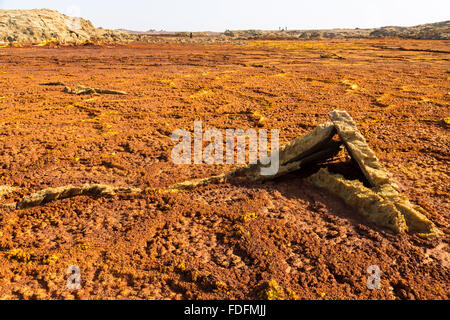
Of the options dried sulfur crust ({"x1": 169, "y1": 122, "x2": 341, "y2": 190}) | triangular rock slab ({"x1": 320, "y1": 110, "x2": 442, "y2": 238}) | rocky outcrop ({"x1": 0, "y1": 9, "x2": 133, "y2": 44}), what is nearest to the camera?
triangular rock slab ({"x1": 320, "y1": 110, "x2": 442, "y2": 238})

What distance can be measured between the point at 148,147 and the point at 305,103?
4.67 metres

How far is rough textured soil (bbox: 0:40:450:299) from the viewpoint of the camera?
2.35 m

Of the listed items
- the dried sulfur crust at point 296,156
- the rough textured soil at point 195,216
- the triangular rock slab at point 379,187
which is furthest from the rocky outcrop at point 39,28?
the triangular rock slab at point 379,187

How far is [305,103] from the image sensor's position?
25.0 feet

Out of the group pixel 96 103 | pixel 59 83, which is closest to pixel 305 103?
pixel 96 103

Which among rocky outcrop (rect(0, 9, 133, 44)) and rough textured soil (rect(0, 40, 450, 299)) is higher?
rocky outcrop (rect(0, 9, 133, 44))

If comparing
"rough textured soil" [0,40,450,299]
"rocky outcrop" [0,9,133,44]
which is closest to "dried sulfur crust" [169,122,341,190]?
"rough textured soil" [0,40,450,299]

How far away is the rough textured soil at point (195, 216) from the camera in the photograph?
235cm

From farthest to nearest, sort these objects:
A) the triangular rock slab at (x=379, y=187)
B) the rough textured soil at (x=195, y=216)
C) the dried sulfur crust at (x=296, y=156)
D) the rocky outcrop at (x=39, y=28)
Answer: the rocky outcrop at (x=39, y=28)
the dried sulfur crust at (x=296, y=156)
the triangular rock slab at (x=379, y=187)
the rough textured soil at (x=195, y=216)

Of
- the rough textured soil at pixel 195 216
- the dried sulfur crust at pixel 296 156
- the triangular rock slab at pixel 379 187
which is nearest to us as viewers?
the rough textured soil at pixel 195 216

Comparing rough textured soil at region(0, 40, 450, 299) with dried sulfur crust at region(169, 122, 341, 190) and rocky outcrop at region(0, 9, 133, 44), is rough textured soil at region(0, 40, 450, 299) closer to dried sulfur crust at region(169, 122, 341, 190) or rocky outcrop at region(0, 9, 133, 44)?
dried sulfur crust at region(169, 122, 341, 190)

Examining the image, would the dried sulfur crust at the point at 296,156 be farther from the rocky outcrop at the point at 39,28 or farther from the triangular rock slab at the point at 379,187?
the rocky outcrop at the point at 39,28

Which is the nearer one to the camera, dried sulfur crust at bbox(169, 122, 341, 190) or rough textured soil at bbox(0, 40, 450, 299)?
rough textured soil at bbox(0, 40, 450, 299)

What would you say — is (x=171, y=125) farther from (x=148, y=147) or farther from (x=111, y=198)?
(x=111, y=198)
